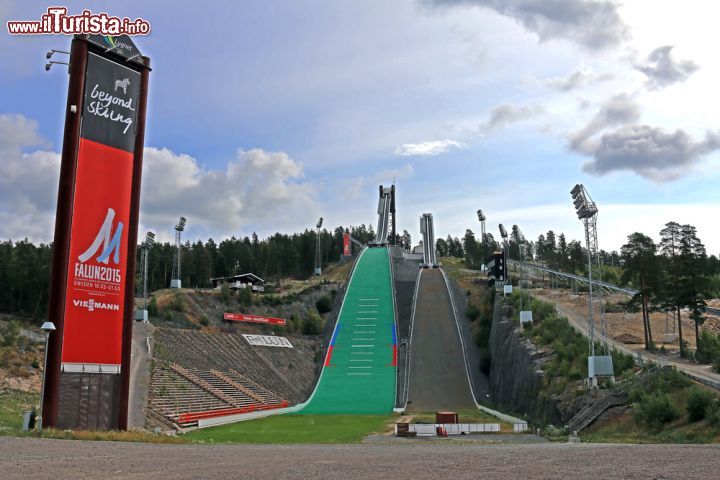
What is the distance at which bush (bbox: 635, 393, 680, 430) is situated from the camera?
26641 millimetres

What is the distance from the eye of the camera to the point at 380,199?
117938 millimetres

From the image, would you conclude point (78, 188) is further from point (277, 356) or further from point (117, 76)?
point (277, 356)

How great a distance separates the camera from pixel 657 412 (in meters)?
27.0

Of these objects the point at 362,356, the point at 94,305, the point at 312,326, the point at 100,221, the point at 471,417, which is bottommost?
the point at 471,417

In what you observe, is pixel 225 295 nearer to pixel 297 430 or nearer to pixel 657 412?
pixel 297 430

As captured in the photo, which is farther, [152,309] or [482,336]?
[482,336]

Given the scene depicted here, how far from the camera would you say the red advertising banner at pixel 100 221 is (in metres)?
26.9

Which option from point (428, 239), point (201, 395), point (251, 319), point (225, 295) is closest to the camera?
point (201, 395)

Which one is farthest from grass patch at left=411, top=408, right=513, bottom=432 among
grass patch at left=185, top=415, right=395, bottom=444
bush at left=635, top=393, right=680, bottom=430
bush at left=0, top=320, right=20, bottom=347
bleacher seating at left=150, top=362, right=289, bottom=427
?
bush at left=0, top=320, right=20, bottom=347

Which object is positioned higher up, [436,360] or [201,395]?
[436,360]

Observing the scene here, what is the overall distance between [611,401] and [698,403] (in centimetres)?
613

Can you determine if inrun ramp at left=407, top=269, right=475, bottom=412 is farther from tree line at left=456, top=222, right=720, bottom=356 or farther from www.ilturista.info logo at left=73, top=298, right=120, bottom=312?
www.ilturista.info logo at left=73, top=298, right=120, bottom=312

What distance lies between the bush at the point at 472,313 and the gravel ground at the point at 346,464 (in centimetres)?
4887

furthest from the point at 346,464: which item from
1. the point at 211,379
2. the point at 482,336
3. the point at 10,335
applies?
the point at 482,336
